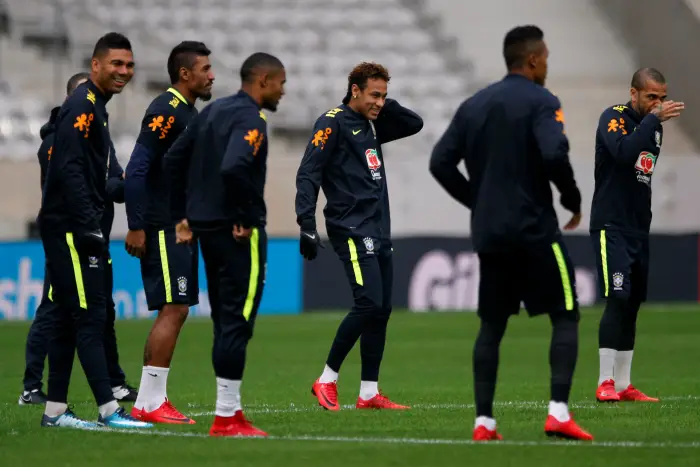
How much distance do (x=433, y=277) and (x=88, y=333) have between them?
1350 cm

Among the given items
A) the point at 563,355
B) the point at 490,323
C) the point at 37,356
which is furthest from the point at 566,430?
the point at 37,356

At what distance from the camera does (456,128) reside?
279 inches

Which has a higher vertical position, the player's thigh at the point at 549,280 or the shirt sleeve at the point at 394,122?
the shirt sleeve at the point at 394,122

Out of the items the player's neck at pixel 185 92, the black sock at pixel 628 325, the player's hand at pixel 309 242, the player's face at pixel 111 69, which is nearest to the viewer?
the player's face at pixel 111 69

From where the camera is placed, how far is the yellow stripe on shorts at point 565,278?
7062mm

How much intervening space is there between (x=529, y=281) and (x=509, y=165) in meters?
0.60

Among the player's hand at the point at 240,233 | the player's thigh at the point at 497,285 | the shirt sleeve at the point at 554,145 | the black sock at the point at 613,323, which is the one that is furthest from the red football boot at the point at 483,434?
the black sock at the point at 613,323

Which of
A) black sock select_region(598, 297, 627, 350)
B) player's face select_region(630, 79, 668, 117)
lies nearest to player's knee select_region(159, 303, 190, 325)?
black sock select_region(598, 297, 627, 350)

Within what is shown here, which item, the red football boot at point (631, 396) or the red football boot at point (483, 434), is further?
the red football boot at point (631, 396)

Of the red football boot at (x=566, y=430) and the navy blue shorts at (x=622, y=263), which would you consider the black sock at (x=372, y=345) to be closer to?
the navy blue shorts at (x=622, y=263)

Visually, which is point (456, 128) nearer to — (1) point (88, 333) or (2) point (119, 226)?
(1) point (88, 333)

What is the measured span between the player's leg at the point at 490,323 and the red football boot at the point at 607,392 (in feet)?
8.29

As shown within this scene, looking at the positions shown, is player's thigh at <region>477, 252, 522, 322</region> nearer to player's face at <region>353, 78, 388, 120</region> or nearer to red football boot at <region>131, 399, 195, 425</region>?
red football boot at <region>131, 399, 195, 425</region>

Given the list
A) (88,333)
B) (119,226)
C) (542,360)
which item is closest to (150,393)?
(88,333)
